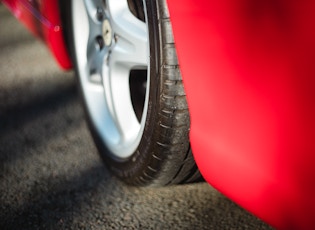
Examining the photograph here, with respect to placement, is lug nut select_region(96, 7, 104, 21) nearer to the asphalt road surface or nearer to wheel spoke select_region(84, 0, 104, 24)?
wheel spoke select_region(84, 0, 104, 24)

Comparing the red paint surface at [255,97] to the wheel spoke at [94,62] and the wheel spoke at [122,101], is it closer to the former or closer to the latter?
the wheel spoke at [122,101]

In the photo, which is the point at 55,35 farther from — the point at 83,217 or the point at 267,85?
the point at 267,85

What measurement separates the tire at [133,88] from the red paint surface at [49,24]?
0.13 m

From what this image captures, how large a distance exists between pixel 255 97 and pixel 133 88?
77 cm

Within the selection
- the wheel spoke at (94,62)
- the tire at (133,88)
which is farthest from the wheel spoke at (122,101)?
the wheel spoke at (94,62)

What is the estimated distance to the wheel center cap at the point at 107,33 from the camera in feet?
5.48

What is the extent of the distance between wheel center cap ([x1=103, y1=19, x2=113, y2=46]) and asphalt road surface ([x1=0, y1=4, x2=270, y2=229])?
Answer: 0.44 metres

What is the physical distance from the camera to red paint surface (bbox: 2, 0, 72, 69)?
6.64 feet

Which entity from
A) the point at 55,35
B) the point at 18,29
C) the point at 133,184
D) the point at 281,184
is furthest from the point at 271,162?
the point at 18,29

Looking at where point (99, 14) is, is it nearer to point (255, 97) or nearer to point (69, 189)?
point (69, 189)

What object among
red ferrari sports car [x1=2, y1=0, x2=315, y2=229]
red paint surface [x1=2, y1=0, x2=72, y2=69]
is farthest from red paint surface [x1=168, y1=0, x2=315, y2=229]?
red paint surface [x1=2, y1=0, x2=72, y2=69]

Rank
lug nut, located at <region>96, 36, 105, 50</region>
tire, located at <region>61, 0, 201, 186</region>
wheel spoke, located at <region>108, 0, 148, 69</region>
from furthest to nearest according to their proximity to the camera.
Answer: lug nut, located at <region>96, 36, 105, 50</region>
wheel spoke, located at <region>108, 0, 148, 69</region>
tire, located at <region>61, 0, 201, 186</region>

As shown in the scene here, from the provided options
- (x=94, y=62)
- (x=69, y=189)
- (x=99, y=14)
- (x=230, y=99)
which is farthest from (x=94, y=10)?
(x=230, y=99)

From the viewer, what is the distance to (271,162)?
103cm
